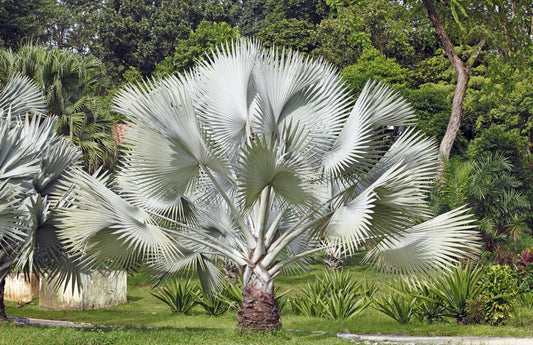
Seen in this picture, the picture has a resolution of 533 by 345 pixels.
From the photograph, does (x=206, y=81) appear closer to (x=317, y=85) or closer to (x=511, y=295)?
(x=317, y=85)

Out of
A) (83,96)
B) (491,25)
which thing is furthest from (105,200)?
(491,25)

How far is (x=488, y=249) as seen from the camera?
1706 centimetres

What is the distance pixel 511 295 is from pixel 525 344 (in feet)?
6.24

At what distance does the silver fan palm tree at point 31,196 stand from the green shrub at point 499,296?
706cm

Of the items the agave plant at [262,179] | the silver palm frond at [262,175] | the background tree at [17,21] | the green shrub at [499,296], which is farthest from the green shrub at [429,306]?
the background tree at [17,21]

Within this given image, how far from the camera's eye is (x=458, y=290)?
428 inches

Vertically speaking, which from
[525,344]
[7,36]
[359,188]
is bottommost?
[525,344]

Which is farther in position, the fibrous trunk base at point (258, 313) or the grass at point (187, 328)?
the fibrous trunk base at point (258, 313)

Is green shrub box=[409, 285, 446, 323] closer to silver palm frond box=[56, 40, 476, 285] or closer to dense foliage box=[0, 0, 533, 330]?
dense foliage box=[0, 0, 533, 330]

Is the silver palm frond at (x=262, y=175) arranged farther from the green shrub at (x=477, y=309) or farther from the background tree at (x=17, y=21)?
the background tree at (x=17, y=21)

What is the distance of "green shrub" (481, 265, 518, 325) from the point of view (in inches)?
419

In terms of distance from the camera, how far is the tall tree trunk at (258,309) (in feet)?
29.8

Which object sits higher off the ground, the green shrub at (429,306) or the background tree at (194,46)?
the background tree at (194,46)

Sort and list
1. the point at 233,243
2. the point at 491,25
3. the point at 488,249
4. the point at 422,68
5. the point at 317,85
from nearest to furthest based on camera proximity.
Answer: the point at 317,85, the point at 233,243, the point at 488,249, the point at 491,25, the point at 422,68
